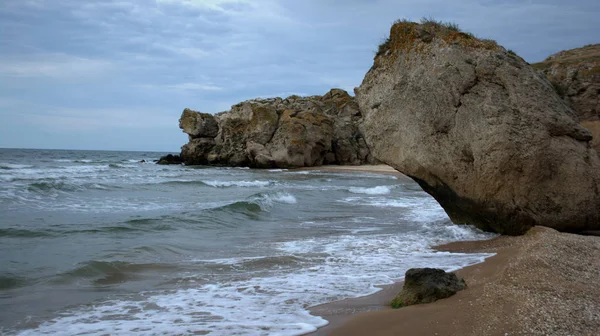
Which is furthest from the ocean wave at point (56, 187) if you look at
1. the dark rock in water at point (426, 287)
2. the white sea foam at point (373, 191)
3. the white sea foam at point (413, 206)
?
the dark rock in water at point (426, 287)

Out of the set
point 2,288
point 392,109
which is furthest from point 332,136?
point 2,288

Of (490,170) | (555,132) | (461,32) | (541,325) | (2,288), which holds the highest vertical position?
(461,32)

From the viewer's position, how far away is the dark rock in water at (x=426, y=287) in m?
4.71

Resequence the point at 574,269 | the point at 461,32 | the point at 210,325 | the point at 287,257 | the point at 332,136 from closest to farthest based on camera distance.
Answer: the point at 210,325 < the point at 574,269 < the point at 287,257 < the point at 461,32 < the point at 332,136

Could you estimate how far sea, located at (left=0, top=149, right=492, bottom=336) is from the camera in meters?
4.99

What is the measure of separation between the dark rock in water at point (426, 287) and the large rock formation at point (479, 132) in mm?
3832

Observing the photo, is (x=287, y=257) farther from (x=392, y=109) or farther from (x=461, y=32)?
(x=461, y=32)

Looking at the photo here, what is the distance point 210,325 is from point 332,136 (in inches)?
1671

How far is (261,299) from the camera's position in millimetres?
5547

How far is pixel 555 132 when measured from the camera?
8133 millimetres

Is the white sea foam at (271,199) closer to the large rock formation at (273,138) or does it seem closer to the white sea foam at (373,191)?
the white sea foam at (373,191)

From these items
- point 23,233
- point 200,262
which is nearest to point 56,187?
point 23,233

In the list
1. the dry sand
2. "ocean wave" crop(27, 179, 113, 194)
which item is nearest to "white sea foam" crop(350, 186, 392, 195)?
"ocean wave" crop(27, 179, 113, 194)

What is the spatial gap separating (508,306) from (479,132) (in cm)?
493
